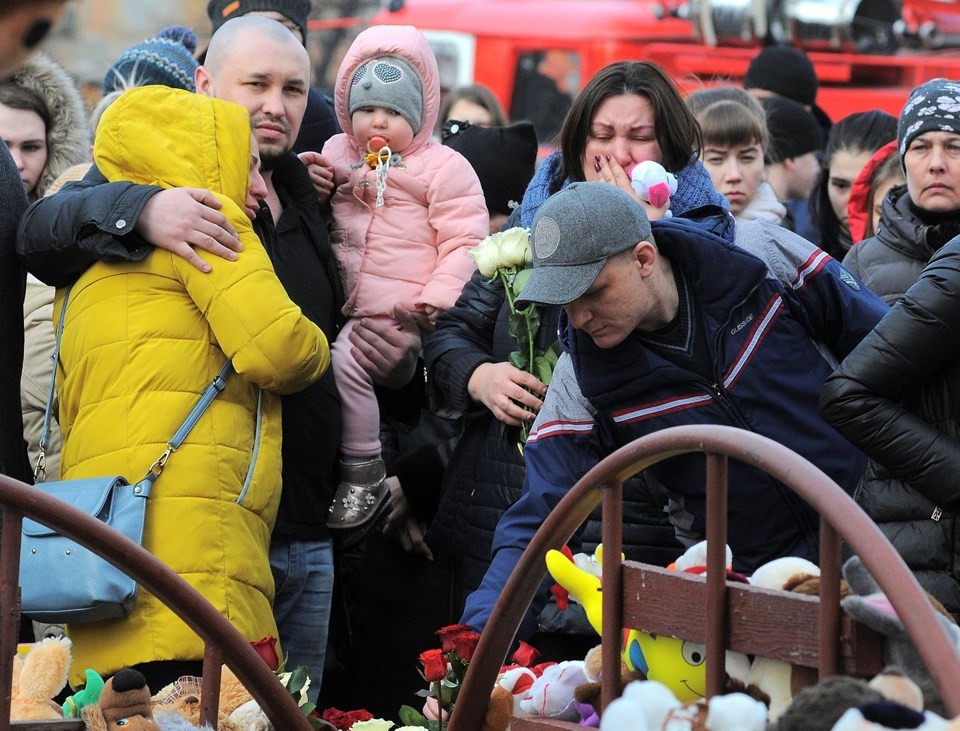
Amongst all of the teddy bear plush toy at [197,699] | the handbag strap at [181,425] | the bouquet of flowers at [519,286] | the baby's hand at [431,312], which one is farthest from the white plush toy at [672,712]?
the baby's hand at [431,312]

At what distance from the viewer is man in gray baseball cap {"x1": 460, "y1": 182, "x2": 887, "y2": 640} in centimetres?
297

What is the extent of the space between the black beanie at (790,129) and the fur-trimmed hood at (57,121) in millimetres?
2881

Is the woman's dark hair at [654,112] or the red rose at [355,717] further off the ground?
the woman's dark hair at [654,112]

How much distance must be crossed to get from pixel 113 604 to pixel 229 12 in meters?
2.70

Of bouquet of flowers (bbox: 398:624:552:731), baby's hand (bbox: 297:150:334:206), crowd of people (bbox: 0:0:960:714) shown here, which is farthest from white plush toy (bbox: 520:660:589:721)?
baby's hand (bbox: 297:150:334:206)

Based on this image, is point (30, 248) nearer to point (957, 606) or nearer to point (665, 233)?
point (665, 233)

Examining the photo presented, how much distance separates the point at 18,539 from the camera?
2.52 metres

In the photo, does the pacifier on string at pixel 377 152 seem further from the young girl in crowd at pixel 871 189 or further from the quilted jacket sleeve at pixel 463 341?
A: the young girl in crowd at pixel 871 189

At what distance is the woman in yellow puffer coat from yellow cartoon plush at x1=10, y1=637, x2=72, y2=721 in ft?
1.20

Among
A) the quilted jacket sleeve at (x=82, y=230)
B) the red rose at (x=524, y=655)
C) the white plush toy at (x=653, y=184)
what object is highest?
the white plush toy at (x=653, y=184)

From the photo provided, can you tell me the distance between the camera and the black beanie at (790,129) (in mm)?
6156

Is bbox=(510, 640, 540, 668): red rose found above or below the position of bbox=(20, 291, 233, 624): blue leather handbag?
below

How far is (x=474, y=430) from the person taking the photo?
3938 millimetres

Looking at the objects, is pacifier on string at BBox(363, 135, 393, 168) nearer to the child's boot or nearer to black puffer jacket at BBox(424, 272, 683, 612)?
black puffer jacket at BBox(424, 272, 683, 612)
